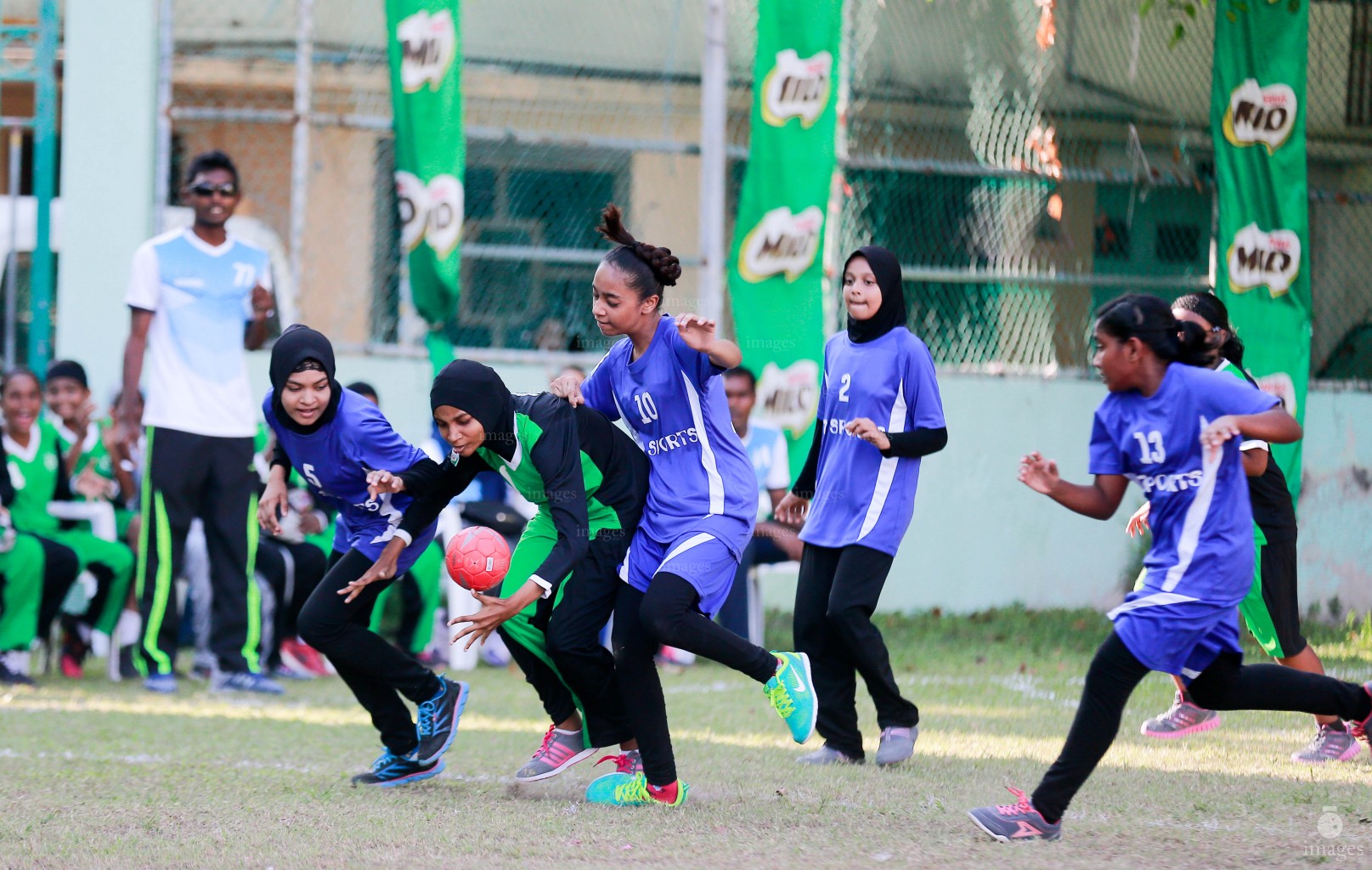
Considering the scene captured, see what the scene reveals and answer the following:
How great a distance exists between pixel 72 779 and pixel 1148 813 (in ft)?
12.3

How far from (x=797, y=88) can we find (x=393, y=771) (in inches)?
264

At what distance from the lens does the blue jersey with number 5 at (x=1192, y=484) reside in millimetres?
4531

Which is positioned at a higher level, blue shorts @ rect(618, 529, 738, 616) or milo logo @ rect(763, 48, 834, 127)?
milo logo @ rect(763, 48, 834, 127)

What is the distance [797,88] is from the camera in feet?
35.6

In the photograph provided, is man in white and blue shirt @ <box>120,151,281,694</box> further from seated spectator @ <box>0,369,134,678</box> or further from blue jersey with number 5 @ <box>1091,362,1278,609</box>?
blue jersey with number 5 @ <box>1091,362,1278,609</box>

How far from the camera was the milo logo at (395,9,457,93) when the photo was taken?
398 inches

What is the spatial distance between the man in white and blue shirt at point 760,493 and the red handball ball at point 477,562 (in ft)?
12.7

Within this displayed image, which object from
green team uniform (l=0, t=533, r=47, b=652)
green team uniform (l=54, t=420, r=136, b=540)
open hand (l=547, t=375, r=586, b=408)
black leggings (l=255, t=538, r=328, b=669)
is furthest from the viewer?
green team uniform (l=54, t=420, r=136, b=540)

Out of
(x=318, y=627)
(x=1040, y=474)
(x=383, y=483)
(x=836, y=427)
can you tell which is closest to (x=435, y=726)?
(x=318, y=627)

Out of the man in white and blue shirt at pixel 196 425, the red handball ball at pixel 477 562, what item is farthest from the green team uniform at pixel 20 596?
the red handball ball at pixel 477 562

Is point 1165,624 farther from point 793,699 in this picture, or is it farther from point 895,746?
point 895,746

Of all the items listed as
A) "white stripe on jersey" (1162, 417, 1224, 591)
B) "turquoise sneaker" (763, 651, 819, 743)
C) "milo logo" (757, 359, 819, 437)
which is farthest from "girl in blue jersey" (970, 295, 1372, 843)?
"milo logo" (757, 359, 819, 437)

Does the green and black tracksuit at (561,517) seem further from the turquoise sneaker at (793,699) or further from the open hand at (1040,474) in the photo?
the open hand at (1040,474)

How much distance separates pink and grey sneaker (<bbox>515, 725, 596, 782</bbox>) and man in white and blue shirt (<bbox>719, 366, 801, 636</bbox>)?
346 centimetres
